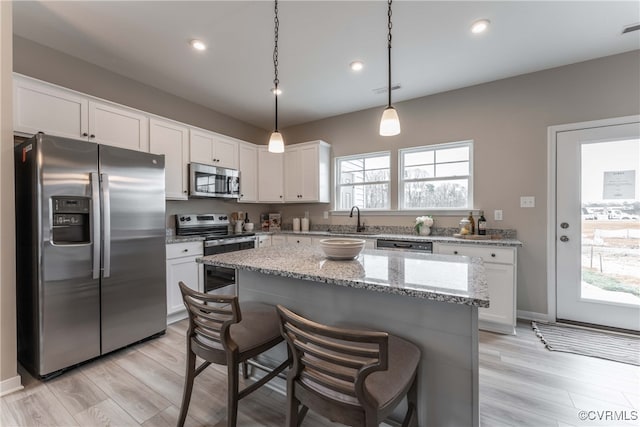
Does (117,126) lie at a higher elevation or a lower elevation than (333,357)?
higher

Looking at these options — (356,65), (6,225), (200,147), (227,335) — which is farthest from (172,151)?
(227,335)

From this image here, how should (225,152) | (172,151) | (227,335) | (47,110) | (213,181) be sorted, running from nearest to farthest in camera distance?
(227,335), (47,110), (172,151), (213,181), (225,152)

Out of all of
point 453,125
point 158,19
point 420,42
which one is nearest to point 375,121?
point 453,125

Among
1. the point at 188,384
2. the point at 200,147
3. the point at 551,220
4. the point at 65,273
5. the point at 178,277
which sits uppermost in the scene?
the point at 200,147

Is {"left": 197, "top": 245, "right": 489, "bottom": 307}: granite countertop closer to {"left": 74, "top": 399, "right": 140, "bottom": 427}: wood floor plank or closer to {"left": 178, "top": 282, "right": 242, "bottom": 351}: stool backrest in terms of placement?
{"left": 178, "top": 282, "right": 242, "bottom": 351}: stool backrest

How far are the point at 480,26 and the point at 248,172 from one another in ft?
10.9

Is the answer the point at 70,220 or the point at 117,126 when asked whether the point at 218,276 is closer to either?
the point at 70,220

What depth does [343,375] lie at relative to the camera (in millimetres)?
963

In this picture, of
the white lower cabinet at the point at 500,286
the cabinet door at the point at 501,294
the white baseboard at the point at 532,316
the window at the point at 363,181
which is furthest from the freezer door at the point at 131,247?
the white baseboard at the point at 532,316

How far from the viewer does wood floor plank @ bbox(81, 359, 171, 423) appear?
1712 mm

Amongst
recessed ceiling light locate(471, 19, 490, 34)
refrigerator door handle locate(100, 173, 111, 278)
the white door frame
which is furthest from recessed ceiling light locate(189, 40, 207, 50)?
the white door frame

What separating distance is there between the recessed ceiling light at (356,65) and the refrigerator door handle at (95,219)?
2.58 m

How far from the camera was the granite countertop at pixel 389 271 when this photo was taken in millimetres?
1101

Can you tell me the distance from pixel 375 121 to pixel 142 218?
10.6 ft
